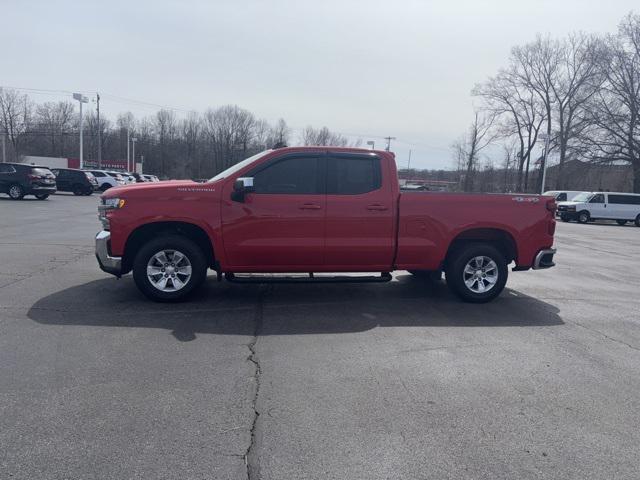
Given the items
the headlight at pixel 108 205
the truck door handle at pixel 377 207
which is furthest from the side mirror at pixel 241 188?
the truck door handle at pixel 377 207

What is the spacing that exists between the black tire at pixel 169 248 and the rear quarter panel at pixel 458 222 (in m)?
2.74

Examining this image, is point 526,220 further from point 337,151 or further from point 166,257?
point 166,257

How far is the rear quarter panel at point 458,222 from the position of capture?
23.2 feet

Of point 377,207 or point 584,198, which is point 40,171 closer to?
point 377,207

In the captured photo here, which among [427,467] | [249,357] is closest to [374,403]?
Result: [427,467]

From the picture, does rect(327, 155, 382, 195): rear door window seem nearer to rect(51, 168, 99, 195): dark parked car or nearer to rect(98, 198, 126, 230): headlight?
rect(98, 198, 126, 230): headlight

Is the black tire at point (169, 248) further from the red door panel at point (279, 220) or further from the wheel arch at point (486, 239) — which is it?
the wheel arch at point (486, 239)

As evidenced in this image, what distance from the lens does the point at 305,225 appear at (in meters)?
6.82

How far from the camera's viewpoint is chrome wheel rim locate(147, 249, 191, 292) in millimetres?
6691

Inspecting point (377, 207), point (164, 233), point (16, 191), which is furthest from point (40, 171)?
point (377, 207)

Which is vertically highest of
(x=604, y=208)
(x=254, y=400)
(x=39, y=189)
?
(x=604, y=208)

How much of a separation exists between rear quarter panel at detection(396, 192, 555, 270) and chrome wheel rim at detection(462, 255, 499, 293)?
44 cm

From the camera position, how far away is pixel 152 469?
9.96 ft

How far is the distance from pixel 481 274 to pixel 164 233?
4.53 m
